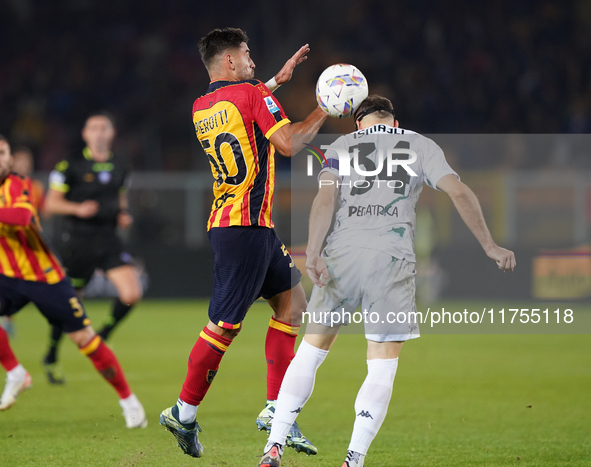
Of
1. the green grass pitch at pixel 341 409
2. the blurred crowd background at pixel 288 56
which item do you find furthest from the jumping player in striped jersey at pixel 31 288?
the blurred crowd background at pixel 288 56

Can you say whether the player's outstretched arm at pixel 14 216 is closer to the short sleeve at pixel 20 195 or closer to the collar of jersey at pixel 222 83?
the short sleeve at pixel 20 195

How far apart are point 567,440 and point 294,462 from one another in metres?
1.80

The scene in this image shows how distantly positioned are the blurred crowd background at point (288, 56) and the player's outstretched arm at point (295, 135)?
13411 mm

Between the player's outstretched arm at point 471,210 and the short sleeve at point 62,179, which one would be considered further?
the short sleeve at point 62,179

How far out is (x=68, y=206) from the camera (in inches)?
318

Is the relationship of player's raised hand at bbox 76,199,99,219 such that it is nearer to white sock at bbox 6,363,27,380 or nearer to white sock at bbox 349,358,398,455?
white sock at bbox 6,363,27,380

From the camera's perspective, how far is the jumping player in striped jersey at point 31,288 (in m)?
5.73

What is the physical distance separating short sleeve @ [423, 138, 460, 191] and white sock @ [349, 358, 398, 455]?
0.96 m

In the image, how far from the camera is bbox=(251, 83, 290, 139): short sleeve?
14.4 ft

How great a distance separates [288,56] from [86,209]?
45.6ft

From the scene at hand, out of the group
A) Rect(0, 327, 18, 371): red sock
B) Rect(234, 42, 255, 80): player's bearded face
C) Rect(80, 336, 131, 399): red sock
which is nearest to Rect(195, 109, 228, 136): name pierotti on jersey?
Rect(234, 42, 255, 80): player's bearded face

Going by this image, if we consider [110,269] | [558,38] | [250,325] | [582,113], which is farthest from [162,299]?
[558,38]

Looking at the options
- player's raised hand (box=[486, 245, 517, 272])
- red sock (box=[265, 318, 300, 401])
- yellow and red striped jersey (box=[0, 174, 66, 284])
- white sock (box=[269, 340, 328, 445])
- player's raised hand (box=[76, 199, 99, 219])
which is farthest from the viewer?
player's raised hand (box=[76, 199, 99, 219])

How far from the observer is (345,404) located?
21.8 feet
